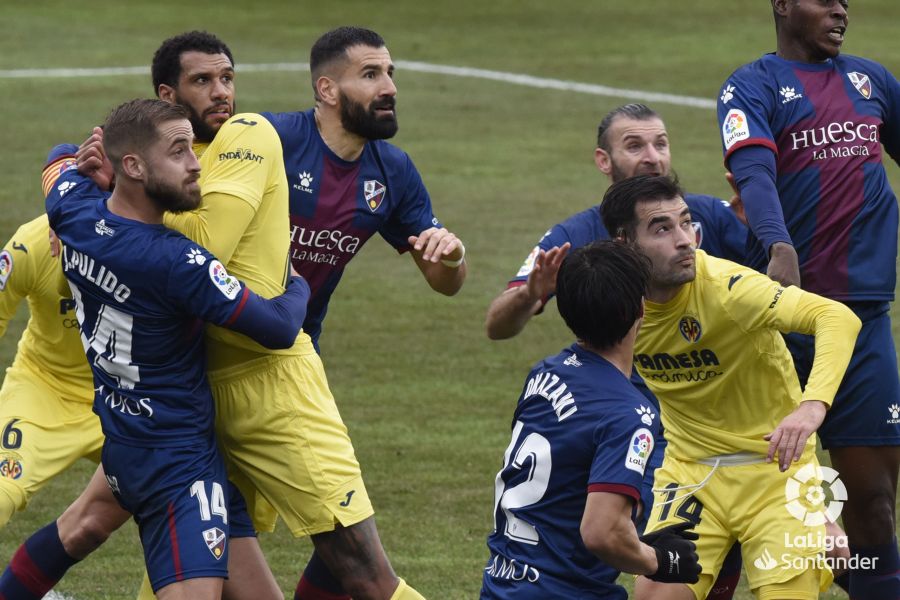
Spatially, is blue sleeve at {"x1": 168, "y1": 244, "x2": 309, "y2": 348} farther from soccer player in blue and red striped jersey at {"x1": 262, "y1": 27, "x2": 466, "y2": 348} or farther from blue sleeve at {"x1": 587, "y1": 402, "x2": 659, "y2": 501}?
blue sleeve at {"x1": 587, "y1": 402, "x2": 659, "y2": 501}

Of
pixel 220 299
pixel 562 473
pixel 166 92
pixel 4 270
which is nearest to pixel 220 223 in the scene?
pixel 220 299

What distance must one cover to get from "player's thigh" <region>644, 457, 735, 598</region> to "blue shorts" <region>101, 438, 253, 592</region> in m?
1.76

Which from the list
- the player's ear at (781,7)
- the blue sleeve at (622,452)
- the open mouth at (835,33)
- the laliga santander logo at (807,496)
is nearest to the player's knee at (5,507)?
the blue sleeve at (622,452)

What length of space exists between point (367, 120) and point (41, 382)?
208cm

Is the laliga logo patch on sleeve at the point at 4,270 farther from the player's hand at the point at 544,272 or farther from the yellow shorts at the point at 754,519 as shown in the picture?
the yellow shorts at the point at 754,519

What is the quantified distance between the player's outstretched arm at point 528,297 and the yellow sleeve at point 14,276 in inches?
85.7

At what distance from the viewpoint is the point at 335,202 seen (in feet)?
22.5

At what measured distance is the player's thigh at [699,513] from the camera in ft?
21.3

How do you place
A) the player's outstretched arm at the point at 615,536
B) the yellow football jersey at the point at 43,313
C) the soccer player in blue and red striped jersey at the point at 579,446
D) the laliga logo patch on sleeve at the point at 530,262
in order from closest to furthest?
1. the player's outstretched arm at the point at 615,536
2. the soccer player in blue and red striped jersey at the point at 579,446
3. the laliga logo patch on sleeve at the point at 530,262
4. the yellow football jersey at the point at 43,313

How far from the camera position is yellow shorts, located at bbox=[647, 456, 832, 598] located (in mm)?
6312

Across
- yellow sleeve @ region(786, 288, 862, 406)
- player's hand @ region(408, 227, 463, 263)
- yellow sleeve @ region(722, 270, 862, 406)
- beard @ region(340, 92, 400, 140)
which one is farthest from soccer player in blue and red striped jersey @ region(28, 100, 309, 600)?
yellow sleeve @ region(786, 288, 862, 406)

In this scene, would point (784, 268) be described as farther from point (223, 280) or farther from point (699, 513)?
point (223, 280)

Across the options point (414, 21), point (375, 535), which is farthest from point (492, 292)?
point (414, 21)

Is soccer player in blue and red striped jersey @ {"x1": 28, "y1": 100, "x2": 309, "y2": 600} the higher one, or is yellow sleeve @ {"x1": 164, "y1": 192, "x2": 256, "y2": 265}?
yellow sleeve @ {"x1": 164, "y1": 192, "x2": 256, "y2": 265}
